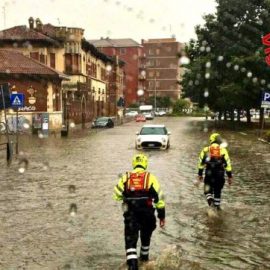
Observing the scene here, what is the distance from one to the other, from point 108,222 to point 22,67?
38570 mm

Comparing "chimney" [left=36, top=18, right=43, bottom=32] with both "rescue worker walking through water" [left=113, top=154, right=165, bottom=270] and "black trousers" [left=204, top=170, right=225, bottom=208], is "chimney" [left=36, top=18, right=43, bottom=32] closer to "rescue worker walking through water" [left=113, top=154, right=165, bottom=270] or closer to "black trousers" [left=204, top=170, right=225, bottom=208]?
"black trousers" [left=204, top=170, right=225, bottom=208]

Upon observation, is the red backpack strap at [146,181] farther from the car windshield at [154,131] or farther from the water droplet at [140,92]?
the water droplet at [140,92]

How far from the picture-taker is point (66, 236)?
9688mm

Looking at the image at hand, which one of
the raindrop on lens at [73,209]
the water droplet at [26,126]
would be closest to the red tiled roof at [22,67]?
the water droplet at [26,126]

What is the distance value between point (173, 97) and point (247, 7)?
92.0 m

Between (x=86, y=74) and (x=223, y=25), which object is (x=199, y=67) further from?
(x=86, y=74)

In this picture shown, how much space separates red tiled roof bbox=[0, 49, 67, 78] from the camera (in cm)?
4691

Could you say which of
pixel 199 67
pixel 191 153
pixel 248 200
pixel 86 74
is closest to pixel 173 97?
pixel 86 74

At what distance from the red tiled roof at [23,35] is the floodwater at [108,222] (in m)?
37.1

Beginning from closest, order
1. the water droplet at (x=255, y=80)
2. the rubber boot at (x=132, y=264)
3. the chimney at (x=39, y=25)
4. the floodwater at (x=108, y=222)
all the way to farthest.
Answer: the rubber boot at (x=132, y=264), the floodwater at (x=108, y=222), the water droplet at (x=255, y=80), the chimney at (x=39, y=25)

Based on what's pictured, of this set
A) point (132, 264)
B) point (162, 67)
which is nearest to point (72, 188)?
point (132, 264)

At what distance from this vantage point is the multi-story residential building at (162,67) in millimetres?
139500

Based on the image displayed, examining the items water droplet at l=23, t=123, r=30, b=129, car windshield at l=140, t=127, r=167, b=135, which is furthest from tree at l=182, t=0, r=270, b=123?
car windshield at l=140, t=127, r=167, b=135

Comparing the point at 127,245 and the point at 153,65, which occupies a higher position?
the point at 153,65
